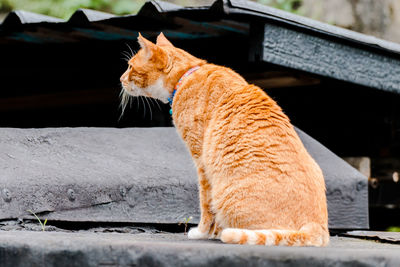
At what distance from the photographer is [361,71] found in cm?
396

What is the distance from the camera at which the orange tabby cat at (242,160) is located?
2453mm

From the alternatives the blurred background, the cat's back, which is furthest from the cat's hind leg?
the blurred background

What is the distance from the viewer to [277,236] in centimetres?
233

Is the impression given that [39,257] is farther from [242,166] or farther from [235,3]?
[235,3]

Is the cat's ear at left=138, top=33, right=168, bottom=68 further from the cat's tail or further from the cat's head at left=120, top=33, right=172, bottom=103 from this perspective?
the cat's tail

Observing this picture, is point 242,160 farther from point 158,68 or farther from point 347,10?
point 347,10

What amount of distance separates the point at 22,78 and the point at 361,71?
3.01 m

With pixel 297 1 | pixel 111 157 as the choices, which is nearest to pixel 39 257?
pixel 111 157

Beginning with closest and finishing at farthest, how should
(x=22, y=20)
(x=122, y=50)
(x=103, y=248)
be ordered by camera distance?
(x=103, y=248), (x=22, y=20), (x=122, y=50)

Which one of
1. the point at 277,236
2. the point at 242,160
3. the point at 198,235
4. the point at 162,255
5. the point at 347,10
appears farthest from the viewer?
the point at 347,10

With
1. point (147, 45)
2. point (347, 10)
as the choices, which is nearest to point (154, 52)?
point (147, 45)

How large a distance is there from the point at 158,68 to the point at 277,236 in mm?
1210

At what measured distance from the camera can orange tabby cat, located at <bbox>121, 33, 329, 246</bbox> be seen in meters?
2.45

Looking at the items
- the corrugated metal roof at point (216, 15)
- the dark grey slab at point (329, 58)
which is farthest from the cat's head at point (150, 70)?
the dark grey slab at point (329, 58)
